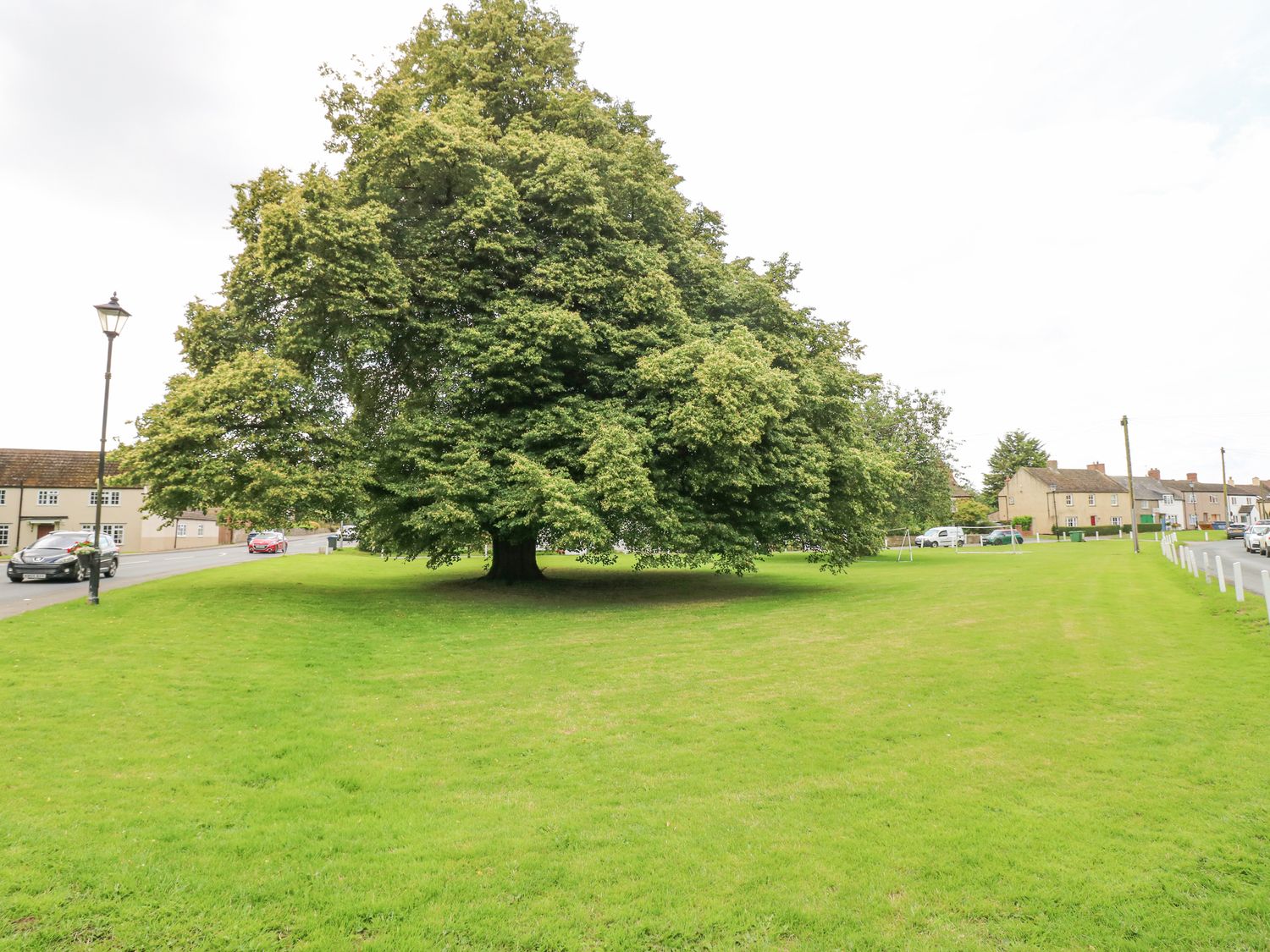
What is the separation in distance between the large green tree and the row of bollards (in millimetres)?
8671

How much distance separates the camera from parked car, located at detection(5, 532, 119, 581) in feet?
70.0

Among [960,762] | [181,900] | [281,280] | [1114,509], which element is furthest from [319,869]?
[1114,509]

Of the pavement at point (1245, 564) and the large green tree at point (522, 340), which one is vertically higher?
the large green tree at point (522, 340)

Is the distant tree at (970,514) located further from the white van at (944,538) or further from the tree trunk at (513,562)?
the tree trunk at (513,562)

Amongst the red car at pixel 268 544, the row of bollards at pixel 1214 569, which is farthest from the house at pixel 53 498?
the row of bollards at pixel 1214 569

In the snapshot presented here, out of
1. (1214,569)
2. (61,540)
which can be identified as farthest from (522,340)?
(1214,569)

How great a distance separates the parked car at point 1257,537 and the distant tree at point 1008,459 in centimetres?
5542

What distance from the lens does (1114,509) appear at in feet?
293

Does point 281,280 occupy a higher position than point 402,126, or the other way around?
point 402,126

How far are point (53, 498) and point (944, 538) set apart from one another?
241 ft

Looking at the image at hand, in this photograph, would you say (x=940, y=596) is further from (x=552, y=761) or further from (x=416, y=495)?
(x=552, y=761)

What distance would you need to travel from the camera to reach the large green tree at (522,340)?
1762 cm

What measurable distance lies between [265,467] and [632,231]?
1295 cm

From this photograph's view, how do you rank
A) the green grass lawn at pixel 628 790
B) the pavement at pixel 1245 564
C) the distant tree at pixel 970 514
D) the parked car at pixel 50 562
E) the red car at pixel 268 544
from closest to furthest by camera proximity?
the green grass lawn at pixel 628 790, the pavement at pixel 1245 564, the parked car at pixel 50 562, the red car at pixel 268 544, the distant tree at pixel 970 514
